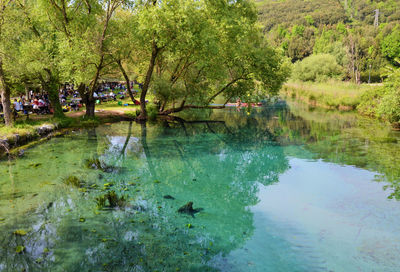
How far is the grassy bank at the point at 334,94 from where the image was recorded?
39.7m

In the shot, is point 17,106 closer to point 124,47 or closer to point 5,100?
point 5,100

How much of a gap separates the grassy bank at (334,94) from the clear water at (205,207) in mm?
19820

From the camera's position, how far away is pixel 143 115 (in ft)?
93.7

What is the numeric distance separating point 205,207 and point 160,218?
1.84 meters

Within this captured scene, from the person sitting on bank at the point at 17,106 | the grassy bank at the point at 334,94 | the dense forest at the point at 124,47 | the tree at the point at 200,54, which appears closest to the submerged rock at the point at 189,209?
the dense forest at the point at 124,47

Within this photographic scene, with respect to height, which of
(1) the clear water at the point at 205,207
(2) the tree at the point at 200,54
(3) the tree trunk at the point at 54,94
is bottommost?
(1) the clear water at the point at 205,207

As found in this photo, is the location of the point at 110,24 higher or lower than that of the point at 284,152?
higher

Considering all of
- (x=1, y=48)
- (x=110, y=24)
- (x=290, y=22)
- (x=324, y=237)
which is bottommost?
(x=324, y=237)

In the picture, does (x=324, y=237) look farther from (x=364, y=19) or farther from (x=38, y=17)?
(x=364, y=19)

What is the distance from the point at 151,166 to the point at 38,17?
15333 mm

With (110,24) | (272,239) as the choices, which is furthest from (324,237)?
(110,24)

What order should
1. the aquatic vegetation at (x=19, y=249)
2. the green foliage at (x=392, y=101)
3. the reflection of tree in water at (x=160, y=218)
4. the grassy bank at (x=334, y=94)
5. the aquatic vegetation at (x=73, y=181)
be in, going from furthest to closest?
the grassy bank at (x=334, y=94) → the green foliage at (x=392, y=101) → the aquatic vegetation at (x=73, y=181) → the aquatic vegetation at (x=19, y=249) → the reflection of tree in water at (x=160, y=218)

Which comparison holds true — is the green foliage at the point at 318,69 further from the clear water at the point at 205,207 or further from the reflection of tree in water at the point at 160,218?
the reflection of tree in water at the point at 160,218

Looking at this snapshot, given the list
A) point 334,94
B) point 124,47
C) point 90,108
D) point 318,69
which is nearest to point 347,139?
point 124,47
